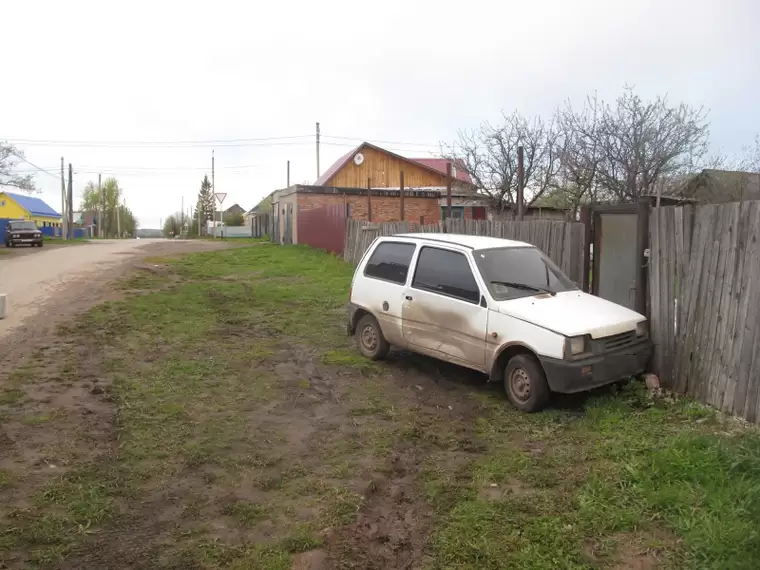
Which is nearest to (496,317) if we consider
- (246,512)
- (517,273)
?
(517,273)

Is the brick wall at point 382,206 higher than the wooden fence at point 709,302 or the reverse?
higher

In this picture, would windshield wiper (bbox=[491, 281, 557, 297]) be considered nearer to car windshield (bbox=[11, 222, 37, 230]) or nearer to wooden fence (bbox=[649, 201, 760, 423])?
wooden fence (bbox=[649, 201, 760, 423])

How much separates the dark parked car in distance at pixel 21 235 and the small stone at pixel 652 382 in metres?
34.8

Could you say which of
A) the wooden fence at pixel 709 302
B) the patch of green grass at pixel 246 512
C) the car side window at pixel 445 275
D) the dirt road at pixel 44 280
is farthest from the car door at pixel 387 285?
the dirt road at pixel 44 280

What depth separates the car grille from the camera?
19.1ft

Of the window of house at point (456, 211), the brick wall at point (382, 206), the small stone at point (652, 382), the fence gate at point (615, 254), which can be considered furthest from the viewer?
the window of house at point (456, 211)

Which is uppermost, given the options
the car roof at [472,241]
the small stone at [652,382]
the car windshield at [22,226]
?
the car windshield at [22,226]

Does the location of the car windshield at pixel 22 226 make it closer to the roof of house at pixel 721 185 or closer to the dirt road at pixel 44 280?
Answer: the dirt road at pixel 44 280

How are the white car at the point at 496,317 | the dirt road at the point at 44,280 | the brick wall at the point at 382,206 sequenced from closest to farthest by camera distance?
the white car at the point at 496,317 < the dirt road at the point at 44,280 < the brick wall at the point at 382,206

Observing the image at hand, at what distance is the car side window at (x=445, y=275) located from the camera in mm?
6621

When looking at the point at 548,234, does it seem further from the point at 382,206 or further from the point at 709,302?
the point at 382,206

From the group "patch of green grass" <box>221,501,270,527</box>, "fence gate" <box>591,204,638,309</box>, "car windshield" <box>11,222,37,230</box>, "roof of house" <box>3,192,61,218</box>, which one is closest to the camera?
"patch of green grass" <box>221,501,270,527</box>

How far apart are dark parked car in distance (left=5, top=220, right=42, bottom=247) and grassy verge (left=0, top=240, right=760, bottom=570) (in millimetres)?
29887

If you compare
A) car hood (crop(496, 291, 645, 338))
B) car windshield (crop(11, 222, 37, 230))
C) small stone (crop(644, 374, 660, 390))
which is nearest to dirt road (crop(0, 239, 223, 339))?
car hood (crop(496, 291, 645, 338))
